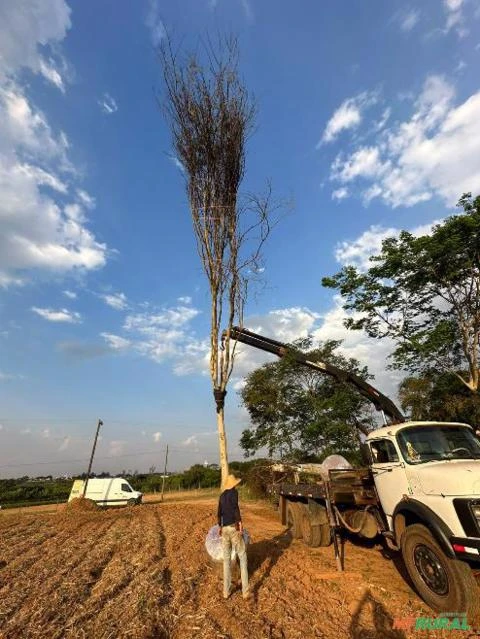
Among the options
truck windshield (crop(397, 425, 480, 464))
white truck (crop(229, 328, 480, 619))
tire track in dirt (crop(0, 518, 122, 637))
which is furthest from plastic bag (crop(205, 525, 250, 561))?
truck windshield (crop(397, 425, 480, 464))

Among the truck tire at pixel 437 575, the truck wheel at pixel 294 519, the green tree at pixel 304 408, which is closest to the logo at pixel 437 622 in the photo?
the truck tire at pixel 437 575

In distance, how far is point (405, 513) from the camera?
247 inches

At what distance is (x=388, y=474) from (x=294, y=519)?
4.23 m

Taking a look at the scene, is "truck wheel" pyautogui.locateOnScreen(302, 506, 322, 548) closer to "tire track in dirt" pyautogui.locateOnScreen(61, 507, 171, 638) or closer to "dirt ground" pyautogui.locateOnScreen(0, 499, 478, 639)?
"dirt ground" pyautogui.locateOnScreen(0, 499, 478, 639)

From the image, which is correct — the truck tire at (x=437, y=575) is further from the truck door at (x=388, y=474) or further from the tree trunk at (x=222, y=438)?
the tree trunk at (x=222, y=438)

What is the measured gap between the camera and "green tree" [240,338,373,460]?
67.4 ft

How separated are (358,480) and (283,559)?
7.51ft

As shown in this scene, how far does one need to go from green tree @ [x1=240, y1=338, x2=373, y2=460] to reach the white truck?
1048 centimetres

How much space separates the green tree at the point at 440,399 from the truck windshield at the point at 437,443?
11.8 metres

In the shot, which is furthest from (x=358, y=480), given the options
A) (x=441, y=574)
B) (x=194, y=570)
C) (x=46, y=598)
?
(x=46, y=598)

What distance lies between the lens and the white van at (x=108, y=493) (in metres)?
27.2

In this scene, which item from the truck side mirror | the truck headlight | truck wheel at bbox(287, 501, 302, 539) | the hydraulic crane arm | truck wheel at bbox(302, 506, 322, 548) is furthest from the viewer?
the hydraulic crane arm

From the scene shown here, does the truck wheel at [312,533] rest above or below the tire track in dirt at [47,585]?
above

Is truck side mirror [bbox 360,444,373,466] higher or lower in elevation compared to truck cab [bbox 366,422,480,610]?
higher
